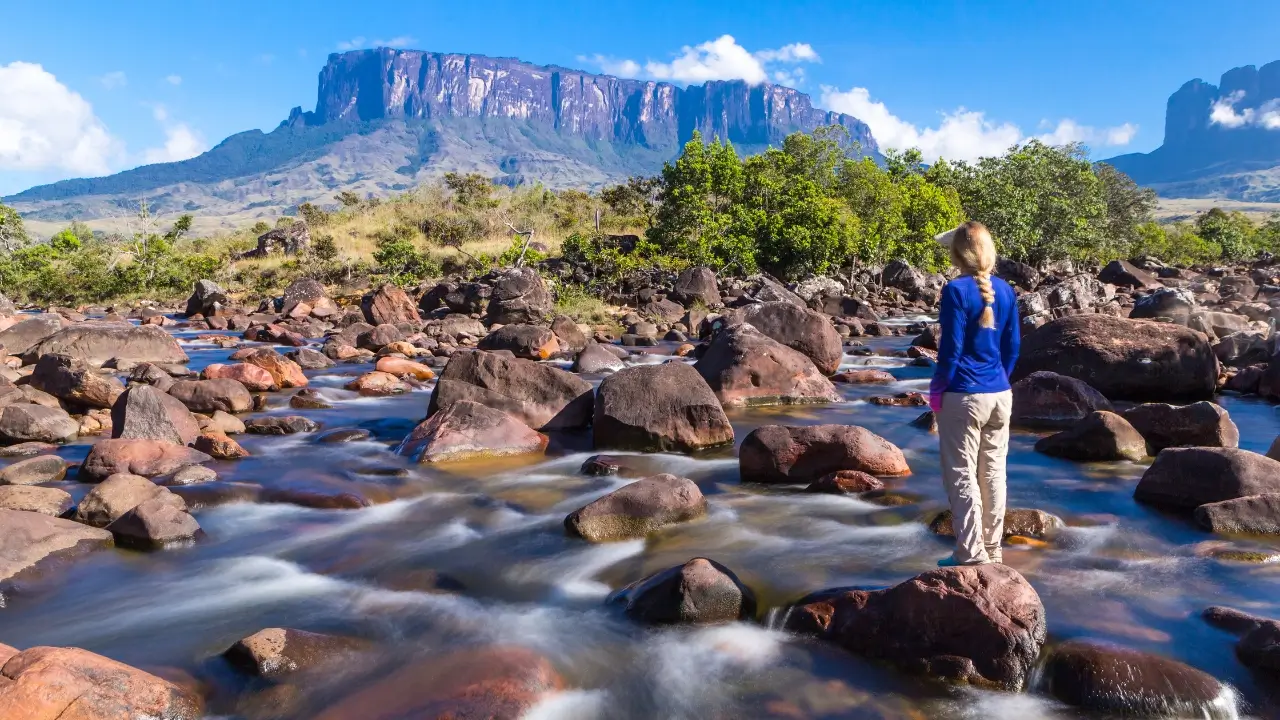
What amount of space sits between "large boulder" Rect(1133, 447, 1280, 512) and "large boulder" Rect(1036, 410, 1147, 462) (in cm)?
139

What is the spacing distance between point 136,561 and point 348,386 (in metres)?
9.15

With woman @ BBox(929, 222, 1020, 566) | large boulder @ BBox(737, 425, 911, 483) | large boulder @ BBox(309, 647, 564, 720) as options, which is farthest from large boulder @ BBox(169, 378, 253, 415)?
woman @ BBox(929, 222, 1020, 566)

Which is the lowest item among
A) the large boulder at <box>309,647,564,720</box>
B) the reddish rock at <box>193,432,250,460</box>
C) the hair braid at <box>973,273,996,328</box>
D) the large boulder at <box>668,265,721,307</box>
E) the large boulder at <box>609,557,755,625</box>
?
the large boulder at <box>309,647,564,720</box>

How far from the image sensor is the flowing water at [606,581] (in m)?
4.95

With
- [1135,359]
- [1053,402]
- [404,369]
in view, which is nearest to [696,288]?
[404,369]

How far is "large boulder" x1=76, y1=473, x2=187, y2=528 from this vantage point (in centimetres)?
747

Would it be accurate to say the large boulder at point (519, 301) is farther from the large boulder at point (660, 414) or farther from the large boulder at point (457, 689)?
the large boulder at point (457, 689)

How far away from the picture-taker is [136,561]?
274 inches

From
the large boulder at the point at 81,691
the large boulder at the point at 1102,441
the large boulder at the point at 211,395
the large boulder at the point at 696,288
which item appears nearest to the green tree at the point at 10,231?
the large boulder at the point at 696,288

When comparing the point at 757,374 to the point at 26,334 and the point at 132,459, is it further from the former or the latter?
the point at 26,334

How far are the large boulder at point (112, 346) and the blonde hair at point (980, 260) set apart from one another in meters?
17.0

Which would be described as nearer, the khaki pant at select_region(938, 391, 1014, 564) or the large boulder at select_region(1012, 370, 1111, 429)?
the khaki pant at select_region(938, 391, 1014, 564)

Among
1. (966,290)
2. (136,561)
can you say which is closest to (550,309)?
(136,561)

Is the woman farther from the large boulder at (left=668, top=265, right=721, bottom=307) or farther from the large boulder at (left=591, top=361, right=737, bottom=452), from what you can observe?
the large boulder at (left=668, top=265, right=721, bottom=307)
